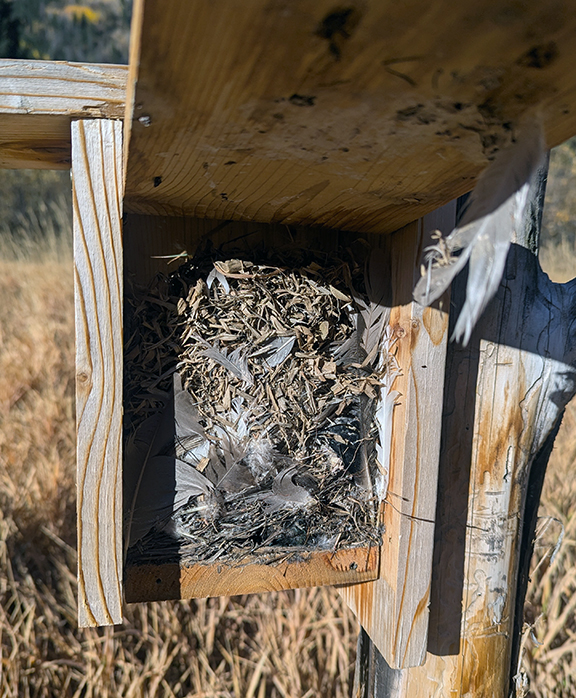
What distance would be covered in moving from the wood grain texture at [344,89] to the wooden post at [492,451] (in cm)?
47

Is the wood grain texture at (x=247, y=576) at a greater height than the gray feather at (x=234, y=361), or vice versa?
the gray feather at (x=234, y=361)

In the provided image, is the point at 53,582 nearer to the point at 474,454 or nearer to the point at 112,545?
the point at 112,545

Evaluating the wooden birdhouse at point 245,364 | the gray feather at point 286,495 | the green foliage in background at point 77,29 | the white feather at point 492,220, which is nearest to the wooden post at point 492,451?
the wooden birdhouse at point 245,364

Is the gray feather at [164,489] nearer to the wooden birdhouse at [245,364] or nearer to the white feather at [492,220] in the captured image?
the wooden birdhouse at [245,364]

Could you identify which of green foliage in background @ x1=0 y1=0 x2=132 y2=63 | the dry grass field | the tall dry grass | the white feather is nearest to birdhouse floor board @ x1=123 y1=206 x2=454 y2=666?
the white feather

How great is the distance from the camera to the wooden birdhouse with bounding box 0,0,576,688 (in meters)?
0.94

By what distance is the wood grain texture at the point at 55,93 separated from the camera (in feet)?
3.02

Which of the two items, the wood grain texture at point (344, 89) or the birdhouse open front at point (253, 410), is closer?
the wood grain texture at point (344, 89)

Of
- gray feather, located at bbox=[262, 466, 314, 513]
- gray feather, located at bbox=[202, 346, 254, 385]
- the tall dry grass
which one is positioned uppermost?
gray feather, located at bbox=[202, 346, 254, 385]

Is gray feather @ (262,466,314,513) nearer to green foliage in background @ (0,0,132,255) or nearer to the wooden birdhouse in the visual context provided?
the wooden birdhouse

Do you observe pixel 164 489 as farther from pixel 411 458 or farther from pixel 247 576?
pixel 411 458

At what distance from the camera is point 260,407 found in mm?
1213

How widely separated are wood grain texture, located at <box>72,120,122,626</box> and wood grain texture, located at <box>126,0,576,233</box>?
0.18 m

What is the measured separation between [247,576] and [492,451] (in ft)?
1.91
